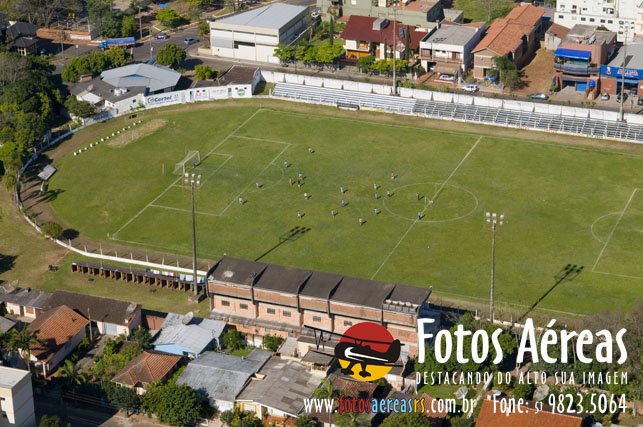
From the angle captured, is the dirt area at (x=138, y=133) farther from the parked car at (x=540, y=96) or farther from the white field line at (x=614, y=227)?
the white field line at (x=614, y=227)

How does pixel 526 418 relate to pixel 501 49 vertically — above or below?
below

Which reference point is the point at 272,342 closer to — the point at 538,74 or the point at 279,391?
the point at 279,391

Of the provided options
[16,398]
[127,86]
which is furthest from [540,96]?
[16,398]

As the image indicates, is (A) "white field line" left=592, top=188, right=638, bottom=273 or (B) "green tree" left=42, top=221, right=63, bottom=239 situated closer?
(A) "white field line" left=592, top=188, right=638, bottom=273

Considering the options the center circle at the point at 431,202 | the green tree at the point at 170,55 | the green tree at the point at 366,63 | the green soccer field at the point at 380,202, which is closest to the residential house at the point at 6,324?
the green soccer field at the point at 380,202

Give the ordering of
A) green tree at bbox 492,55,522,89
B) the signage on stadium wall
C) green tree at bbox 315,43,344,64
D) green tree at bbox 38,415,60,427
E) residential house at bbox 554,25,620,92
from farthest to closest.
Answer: green tree at bbox 315,43,344,64 → green tree at bbox 492,55,522,89 → residential house at bbox 554,25,620,92 → the signage on stadium wall → green tree at bbox 38,415,60,427

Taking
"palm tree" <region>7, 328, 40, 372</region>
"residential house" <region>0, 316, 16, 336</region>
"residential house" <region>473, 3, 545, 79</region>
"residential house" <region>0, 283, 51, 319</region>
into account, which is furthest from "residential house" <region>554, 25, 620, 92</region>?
"palm tree" <region>7, 328, 40, 372</region>

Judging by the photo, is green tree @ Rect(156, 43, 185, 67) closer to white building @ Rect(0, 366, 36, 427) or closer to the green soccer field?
the green soccer field
